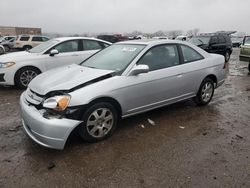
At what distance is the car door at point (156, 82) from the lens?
→ 14.7 feet

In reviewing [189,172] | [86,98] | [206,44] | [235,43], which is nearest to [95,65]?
[86,98]

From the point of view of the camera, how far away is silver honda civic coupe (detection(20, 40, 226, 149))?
370 centimetres

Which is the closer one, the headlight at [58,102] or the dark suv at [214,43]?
the headlight at [58,102]

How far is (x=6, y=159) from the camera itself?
12.1ft

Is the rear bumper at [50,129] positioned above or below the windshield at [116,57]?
below

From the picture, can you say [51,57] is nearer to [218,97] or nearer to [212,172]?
[218,97]

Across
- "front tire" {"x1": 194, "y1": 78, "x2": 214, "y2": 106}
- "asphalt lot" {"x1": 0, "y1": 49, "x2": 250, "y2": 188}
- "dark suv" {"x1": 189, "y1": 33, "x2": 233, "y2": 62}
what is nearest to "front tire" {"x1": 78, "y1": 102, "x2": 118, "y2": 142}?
"asphalt lot" {"x1": 0, "y1": 49, "x2": 250, "y2": 188}

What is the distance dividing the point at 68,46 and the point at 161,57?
4.26m

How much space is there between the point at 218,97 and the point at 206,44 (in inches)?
337

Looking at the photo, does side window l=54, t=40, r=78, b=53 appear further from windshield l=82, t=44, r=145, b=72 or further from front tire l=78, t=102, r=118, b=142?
front tire l=78, t=102, r=118, b=142

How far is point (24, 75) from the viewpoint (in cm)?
782

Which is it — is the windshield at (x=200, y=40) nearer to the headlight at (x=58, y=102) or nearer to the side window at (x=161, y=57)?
the side window at (x=161, y=57)

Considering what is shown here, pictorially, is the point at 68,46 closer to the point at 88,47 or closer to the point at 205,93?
the point at 88,47

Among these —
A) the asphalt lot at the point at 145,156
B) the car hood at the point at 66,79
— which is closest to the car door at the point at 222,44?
the asphalt lot at the point at 145,156
